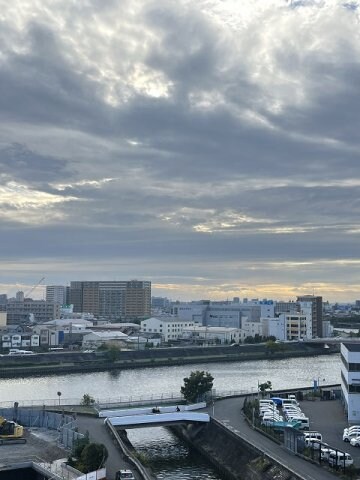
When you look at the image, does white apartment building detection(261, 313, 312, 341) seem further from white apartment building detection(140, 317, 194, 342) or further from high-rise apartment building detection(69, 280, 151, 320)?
high-rise apartment building detection(69, 280, 151, 320)

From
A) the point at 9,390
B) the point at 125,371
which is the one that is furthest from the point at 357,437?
the point at 125,371

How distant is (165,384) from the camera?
60.7 feet

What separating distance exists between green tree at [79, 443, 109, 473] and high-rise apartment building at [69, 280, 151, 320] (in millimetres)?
51868

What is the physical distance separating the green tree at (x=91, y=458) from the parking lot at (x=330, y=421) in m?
3.35

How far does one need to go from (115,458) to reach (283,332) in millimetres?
28977

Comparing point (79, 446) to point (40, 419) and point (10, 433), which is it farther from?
point (40, 419)

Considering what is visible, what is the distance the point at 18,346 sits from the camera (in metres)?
29.3

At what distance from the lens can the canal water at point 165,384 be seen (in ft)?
32.5

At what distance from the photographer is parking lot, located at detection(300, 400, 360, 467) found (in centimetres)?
901

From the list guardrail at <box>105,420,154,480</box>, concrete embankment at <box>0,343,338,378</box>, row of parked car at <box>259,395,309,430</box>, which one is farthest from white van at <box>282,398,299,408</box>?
concrete embankment at <box>0,343,338,378</box>

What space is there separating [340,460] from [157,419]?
354 cm

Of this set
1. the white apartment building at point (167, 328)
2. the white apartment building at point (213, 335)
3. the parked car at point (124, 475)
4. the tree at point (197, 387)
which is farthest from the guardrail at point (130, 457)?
the white apartment building at point (167, 328)

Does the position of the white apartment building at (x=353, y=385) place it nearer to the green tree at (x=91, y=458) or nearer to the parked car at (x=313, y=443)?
the parked car at (x=313, y=443)

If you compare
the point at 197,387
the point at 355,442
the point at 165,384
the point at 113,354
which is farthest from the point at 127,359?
the point at 355,442
